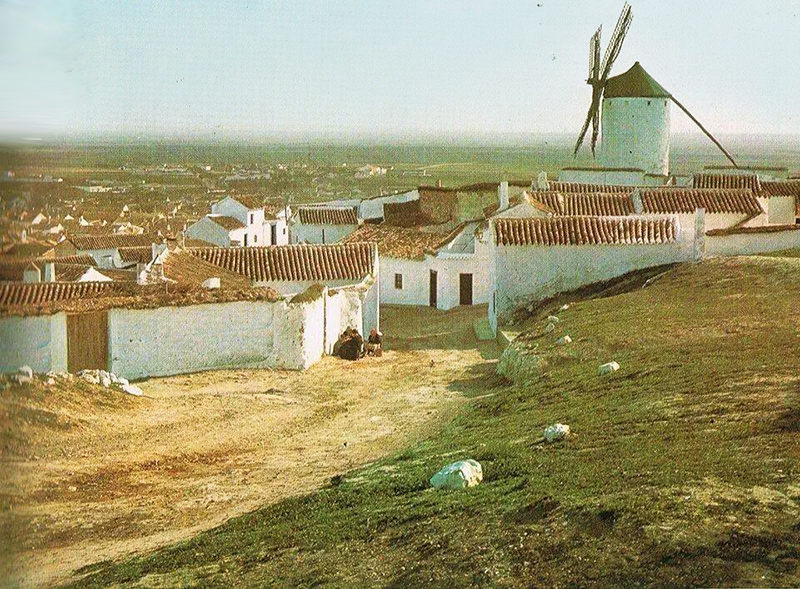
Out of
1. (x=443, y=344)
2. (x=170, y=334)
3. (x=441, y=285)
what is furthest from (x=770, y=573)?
(x=441, y=285)

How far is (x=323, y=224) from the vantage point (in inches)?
1825

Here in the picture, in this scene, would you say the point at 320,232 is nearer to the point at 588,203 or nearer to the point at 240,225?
the point at 240,225

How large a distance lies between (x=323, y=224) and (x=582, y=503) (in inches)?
1569

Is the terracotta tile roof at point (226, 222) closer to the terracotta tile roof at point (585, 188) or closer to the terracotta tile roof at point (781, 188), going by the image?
the terracotta tile roof at point (585, 188)

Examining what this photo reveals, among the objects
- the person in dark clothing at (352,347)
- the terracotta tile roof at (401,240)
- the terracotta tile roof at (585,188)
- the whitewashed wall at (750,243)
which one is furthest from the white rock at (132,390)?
the terracotta tile roof at (585,188)

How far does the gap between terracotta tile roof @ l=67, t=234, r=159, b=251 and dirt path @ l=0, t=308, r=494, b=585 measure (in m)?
24.6

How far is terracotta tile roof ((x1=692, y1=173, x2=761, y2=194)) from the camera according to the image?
36406 mm

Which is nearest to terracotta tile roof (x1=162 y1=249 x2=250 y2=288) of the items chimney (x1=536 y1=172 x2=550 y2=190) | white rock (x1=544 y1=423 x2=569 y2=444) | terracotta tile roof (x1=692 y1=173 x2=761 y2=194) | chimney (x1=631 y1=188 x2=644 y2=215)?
chimney (x1=631 y1=188 x2=644 y2=215)

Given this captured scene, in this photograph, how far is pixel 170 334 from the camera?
18.4 metres

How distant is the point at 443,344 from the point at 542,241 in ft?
13.1

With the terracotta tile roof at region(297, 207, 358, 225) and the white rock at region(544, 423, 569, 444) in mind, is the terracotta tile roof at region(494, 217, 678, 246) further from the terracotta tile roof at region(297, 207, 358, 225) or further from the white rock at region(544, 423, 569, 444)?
the terracotta tile roof at region(297, 207, 358, 225)

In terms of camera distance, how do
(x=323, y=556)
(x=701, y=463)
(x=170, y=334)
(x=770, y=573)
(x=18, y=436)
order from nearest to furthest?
(x=18, y=436) → (x=770, y=573) → (x=323, y=556) → (x=701, y=463) → (x=170, y=334)

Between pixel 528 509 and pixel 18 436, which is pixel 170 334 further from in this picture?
pixel 18 436

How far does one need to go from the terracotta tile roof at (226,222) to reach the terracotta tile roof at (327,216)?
3.80 metres
